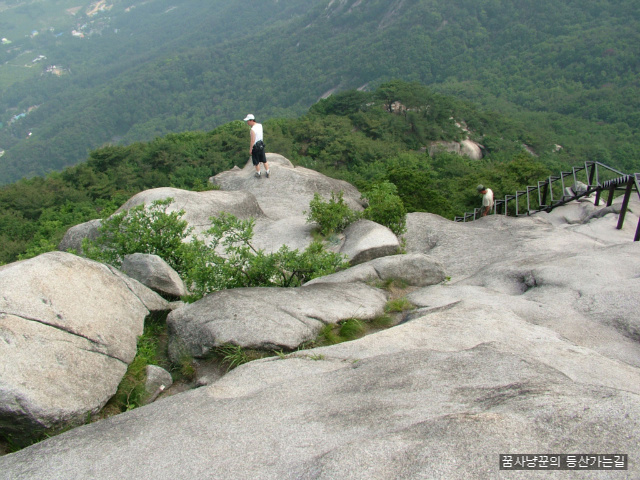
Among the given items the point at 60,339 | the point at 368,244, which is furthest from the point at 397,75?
the point at 60,339

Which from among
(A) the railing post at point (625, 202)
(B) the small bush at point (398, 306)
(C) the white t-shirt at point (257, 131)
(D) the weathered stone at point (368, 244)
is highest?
(C) the white t-shirt at point (257, 131)

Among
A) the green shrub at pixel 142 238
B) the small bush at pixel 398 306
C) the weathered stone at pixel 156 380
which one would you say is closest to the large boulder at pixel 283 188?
the green shrub at pixel 142 238

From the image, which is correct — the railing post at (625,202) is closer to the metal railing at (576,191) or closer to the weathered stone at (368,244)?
the metal railing at (576,191)

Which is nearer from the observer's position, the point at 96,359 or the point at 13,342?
the point at 13,342

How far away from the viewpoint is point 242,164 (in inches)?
1198

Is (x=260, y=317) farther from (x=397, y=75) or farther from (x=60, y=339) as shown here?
(x=397, y=75)

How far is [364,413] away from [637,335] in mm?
4389

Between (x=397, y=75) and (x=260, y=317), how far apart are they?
123 meters

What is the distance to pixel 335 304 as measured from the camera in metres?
7.91

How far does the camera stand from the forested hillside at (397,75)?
7950 centimetres

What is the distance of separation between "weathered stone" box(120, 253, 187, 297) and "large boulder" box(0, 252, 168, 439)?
4.06 feet

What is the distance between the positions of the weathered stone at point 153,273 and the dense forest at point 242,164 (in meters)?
4.67

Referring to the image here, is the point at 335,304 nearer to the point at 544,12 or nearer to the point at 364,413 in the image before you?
the point at 364,413

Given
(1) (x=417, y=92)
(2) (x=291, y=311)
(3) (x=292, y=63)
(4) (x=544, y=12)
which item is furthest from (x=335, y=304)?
(3) (x=292, y=63)
